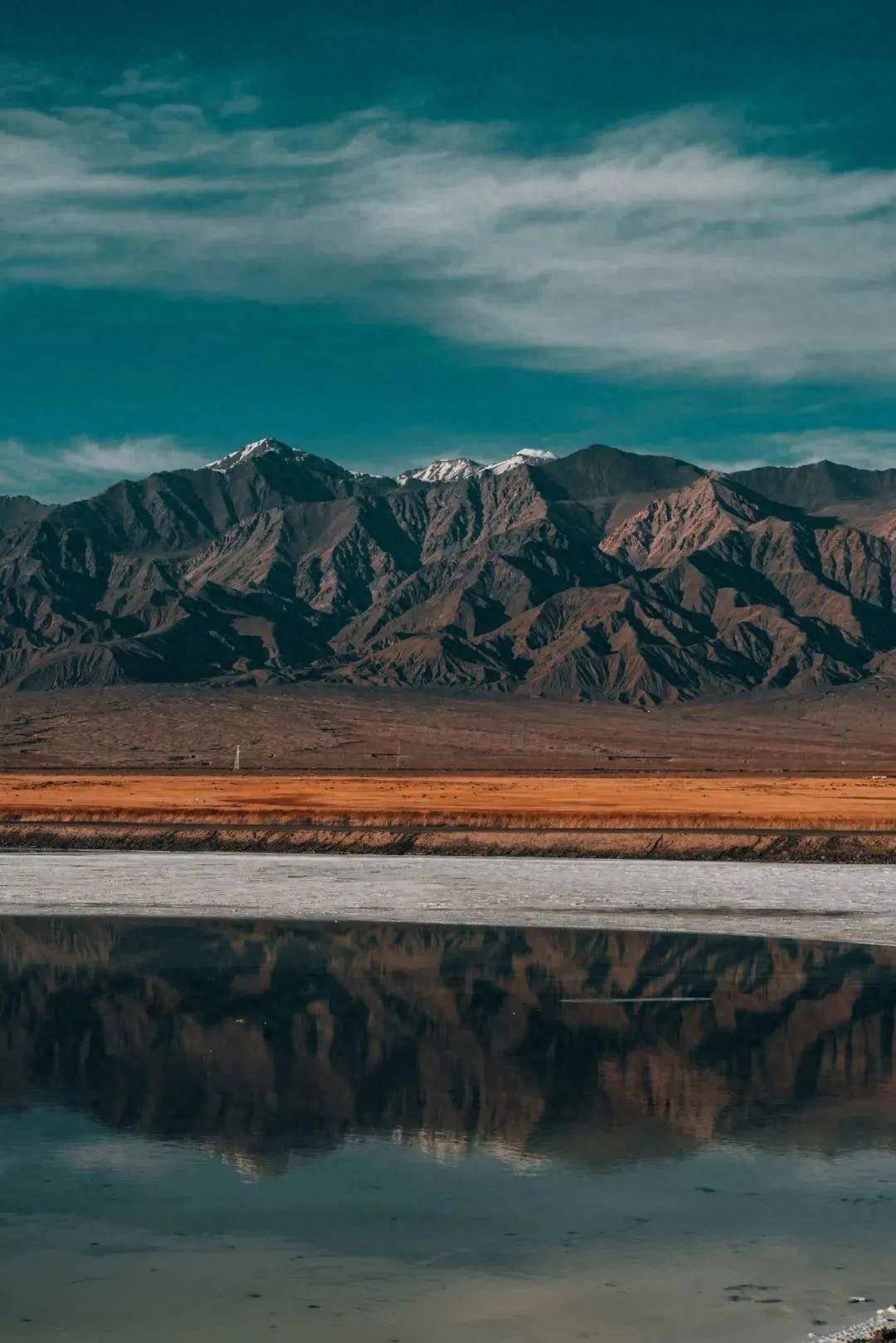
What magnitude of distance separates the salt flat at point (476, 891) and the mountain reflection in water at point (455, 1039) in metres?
3.40

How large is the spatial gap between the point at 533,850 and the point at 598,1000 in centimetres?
3340

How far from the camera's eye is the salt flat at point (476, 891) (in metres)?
40.9

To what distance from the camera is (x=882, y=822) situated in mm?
74375

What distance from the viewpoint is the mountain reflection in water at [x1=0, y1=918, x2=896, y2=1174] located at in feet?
64.7

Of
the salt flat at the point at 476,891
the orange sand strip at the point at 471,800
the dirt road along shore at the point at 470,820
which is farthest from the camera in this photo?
the orange sand strip at the point at 471,800

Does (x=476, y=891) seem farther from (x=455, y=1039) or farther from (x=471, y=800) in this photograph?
(x=471, y=800)

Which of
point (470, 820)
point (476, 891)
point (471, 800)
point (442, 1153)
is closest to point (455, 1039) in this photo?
point (442, 1153)

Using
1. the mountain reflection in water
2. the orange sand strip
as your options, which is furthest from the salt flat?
the orange sand strip

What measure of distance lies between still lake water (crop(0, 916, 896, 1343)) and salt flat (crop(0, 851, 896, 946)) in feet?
26.8

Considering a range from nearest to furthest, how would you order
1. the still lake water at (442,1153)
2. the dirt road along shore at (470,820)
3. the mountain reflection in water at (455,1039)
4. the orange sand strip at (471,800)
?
the still lake water at (442,1153), the mountain reflection in water at (455,1039), the dirt road along shore at (470,820), the orange sand strip at (471,800)

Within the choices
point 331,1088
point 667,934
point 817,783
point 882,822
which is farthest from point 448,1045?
point 817,783

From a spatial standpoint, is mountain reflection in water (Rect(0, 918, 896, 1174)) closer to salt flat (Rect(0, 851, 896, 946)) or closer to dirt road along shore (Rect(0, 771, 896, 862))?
salt flat (Rect(0, 851, 896, 946))

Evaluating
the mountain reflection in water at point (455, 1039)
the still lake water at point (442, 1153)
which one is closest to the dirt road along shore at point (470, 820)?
the mountain reflection in water at point (455, 1039)

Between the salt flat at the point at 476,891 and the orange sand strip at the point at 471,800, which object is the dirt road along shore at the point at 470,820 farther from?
the salt flat at the point at 476,891
